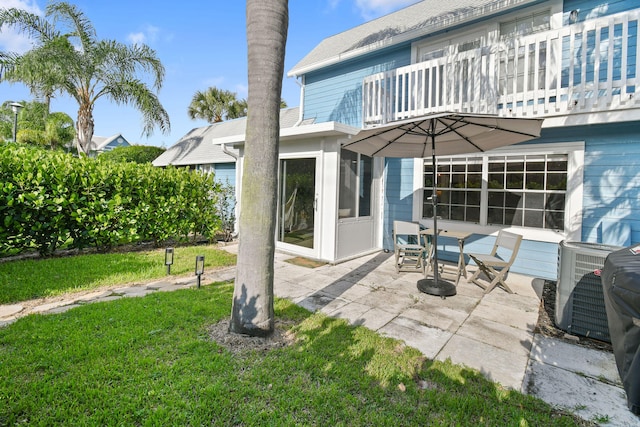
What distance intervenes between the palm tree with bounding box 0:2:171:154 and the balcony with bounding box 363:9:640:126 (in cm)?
1120

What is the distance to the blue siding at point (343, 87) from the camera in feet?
26.9

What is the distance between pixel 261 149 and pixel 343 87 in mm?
6758

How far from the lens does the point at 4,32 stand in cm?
1105

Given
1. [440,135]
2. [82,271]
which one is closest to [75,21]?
[82,271]

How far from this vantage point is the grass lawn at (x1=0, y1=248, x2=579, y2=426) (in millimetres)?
2256

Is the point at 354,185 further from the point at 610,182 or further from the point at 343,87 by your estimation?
the point at 610,182

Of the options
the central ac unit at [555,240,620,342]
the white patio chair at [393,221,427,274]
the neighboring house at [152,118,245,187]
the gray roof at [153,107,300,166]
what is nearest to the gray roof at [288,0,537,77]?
the gray roof at [153,107,300,166]

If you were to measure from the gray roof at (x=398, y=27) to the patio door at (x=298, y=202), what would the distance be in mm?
3467

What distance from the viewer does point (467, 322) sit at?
13.3 feet

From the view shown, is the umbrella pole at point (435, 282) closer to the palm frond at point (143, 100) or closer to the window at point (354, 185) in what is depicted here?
the window at point (354, 185)

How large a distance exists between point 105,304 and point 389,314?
12.3 ft

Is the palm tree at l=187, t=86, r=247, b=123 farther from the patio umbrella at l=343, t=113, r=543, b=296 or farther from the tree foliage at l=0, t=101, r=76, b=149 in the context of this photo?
the patio umbrella at l=343, t=113, r=543, b=296

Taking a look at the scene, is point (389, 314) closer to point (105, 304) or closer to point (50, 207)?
point (105, 304)

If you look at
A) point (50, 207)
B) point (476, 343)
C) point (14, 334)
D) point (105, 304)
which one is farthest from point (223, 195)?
point (476, 343)
